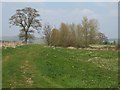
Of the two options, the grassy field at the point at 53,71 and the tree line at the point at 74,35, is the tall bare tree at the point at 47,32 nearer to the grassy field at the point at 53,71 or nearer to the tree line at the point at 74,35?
the tree line at the point at 74,35

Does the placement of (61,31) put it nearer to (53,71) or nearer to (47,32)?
(47,32)

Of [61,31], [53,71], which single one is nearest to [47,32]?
[61,31]

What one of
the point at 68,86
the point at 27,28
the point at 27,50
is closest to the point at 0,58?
the point at 27,50

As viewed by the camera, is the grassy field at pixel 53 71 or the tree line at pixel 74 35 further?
the tree line at pixel 74 35

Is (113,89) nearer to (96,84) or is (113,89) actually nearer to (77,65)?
(96,84)

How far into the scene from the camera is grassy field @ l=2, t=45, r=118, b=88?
561 inches

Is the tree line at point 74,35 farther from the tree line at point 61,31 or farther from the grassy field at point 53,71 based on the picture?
the grassy field at point 53,71

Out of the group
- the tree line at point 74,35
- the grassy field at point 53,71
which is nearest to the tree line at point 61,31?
the tree line at point 74,35

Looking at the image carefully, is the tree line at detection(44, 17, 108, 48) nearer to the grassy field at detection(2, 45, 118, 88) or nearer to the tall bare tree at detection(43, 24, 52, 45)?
the tall bare tree at detection(43, 24, 52, 45)

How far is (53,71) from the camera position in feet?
53.5

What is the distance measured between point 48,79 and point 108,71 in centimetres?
406

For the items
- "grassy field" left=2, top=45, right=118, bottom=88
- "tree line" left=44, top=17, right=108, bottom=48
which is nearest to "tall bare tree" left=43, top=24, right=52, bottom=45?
"tree line" left=44, top=17, right=108, bottom=48

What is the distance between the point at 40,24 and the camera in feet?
135

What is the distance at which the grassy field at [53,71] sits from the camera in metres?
14.2
